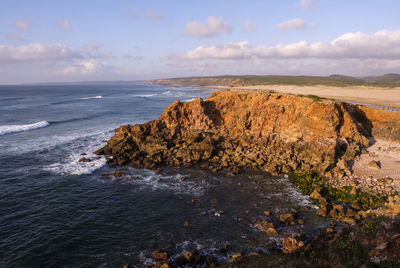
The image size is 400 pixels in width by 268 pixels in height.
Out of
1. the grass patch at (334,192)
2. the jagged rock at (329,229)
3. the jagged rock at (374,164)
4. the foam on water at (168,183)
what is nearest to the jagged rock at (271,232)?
the jagged rock at (329,229)

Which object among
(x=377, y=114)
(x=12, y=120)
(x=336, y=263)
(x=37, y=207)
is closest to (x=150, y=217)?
(x=37, y=207)

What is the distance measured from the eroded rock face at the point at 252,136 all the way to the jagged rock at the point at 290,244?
1422cm

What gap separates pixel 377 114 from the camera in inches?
1496

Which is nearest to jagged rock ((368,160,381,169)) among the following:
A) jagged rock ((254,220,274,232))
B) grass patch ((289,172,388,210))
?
grass patch ((289,172,388,210))

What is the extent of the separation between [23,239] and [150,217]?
9.98m

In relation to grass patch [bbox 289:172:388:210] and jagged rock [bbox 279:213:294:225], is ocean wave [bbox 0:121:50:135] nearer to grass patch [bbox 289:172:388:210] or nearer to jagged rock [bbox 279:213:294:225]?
grass patch [bbox 289:172:388:210]

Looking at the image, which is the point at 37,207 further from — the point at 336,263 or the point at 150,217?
the point at 336,263

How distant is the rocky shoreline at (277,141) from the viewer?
26.5 meters

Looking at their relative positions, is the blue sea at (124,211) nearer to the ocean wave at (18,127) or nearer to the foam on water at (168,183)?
the foam on water at (168,183)

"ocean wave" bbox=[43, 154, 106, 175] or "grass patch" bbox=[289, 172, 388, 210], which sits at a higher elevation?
"ocean wave" bbox=[43, 154, 106, 175]

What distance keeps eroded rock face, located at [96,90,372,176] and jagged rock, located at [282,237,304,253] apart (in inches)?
560

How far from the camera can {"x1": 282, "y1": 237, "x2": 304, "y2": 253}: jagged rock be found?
53.2 ft

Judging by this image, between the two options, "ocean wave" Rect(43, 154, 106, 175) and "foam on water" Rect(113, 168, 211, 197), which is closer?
"foam on water" Rect(113, 168, 211, 197)

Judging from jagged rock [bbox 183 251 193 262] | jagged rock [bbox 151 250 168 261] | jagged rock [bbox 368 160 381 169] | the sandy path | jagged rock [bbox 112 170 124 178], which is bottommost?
jagged rock [bbox 151 250 168 261]
